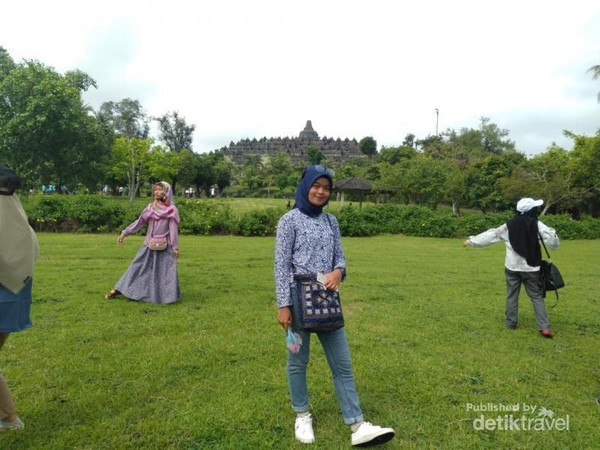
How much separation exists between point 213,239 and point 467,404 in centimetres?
1335

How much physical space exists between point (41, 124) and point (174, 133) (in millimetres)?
42740

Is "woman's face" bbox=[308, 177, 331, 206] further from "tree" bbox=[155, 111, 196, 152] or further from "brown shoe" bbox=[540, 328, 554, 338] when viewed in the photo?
"tree" bbox=[155, 111, 196, 152]

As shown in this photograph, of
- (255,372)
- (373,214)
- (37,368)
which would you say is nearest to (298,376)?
(255,372)

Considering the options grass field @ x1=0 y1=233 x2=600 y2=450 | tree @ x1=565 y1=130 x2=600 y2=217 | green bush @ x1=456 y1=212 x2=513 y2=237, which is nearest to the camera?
grass field @ x1=0 y1=233 x2=600 y2=450

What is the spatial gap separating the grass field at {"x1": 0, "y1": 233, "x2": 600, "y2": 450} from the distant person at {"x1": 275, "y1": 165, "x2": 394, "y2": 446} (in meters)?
0.24

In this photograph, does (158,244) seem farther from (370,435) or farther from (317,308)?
(370,435)

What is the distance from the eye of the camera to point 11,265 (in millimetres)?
2832

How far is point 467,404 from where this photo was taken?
3629 millimetres

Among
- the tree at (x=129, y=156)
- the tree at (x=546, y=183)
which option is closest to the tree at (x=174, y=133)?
the tree at (x=129, y=156)

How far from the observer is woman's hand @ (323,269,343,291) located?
293 cm

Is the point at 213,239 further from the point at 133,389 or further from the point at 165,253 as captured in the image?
the point at 133,389

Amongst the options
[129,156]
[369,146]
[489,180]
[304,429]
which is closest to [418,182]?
[489,180]

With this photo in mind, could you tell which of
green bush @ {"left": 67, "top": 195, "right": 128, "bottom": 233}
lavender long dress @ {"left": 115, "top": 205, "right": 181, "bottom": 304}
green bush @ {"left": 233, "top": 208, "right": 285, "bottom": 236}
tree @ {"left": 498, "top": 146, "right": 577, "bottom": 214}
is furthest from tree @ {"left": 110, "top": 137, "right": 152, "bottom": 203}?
lavender long dress @ {"left": 115, "top": 205, "right": 181, "bottom": 304}

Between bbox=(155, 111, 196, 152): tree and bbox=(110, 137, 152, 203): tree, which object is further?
bbox=(155, 111, 196, 152): tree
